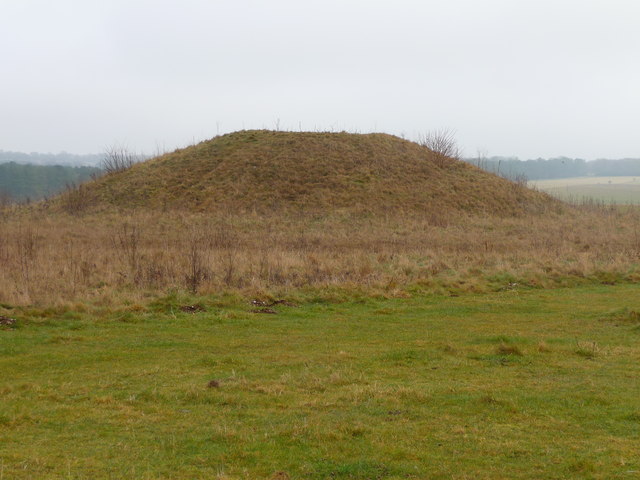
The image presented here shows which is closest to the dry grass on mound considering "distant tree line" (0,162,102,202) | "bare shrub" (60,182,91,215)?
"bare shrub" (60,182,91,215)

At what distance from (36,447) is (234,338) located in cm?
559

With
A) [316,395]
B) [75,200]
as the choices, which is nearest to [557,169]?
[75,200]

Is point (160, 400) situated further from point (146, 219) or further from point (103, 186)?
point (103, 186)

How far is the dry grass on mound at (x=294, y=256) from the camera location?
51.3ft

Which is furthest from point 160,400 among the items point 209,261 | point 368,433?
point 209,261

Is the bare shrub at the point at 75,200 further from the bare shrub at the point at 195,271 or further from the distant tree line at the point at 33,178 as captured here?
the distant tree line at the point at 33,178

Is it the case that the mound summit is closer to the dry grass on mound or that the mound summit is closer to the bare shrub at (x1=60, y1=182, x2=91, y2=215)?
the bare shrub at (x1=60, y1=182, x2=91, y2=215)

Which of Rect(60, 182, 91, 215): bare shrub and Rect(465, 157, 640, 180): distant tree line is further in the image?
Rect(465, 157, 640, 180): distant tree line

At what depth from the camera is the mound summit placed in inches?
1576

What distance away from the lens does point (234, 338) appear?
11.3 meters

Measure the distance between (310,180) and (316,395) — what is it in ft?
116

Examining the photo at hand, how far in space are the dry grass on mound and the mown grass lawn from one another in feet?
8.30

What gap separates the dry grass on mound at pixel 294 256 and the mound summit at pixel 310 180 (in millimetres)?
4743

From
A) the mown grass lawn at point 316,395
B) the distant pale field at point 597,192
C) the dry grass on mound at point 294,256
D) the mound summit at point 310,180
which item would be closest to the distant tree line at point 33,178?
the mound summit at point 310,180
